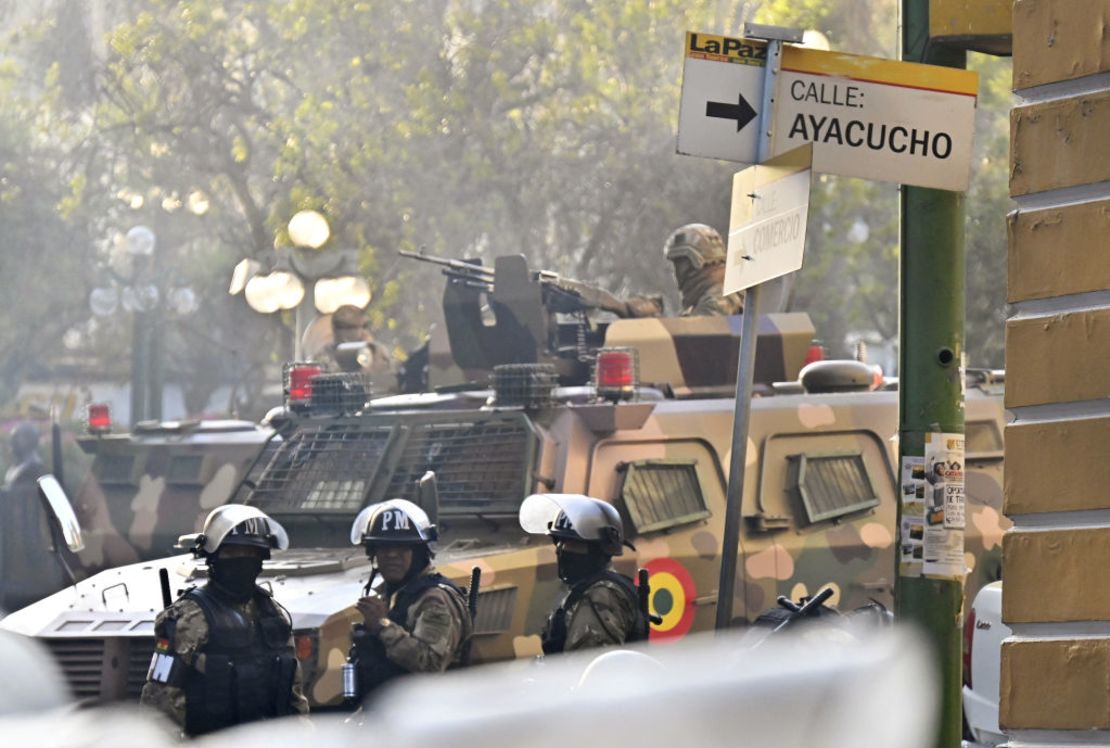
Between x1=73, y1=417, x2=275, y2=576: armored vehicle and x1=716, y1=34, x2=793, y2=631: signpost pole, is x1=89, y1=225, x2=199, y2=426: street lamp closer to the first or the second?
x1=73, y1=417, x2=275, y2=576: armored vehicle

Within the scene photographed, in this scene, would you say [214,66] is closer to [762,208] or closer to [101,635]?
[101,635]

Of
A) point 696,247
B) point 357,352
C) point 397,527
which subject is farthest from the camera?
point 357,352

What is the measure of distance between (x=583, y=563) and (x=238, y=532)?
1.13 meters

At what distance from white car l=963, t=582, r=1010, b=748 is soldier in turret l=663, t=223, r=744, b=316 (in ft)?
10.7

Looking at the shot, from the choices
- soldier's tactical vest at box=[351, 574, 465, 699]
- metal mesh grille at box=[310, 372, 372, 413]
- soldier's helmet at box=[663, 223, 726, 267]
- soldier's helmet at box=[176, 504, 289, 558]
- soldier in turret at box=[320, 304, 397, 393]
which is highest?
soldier's helmet at box=[663, 223, 726, 267]

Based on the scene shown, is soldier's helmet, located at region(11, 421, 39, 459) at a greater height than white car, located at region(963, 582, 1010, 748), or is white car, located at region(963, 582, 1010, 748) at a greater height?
soldier's helmet, located at region(11, 421, 39, 459)

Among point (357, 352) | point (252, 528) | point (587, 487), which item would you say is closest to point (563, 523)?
point (252, 528)

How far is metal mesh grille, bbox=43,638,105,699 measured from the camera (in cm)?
733

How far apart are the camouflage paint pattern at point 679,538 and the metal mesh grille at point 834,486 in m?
0.04

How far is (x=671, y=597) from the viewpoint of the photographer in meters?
8.03

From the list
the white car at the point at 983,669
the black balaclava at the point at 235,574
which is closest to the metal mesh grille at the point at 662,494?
the white car at the point at 983,669

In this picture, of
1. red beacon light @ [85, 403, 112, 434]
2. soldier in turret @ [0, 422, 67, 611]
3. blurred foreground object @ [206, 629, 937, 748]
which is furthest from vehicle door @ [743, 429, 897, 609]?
blurred foreground object @ [206, 629, 937, 748]

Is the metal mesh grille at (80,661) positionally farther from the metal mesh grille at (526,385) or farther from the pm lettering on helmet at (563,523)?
the metal mesh grille at (526,385)

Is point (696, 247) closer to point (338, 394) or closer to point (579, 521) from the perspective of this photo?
point (338, 394)
